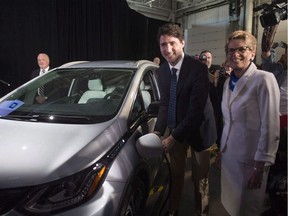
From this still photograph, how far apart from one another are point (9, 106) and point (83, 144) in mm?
1031

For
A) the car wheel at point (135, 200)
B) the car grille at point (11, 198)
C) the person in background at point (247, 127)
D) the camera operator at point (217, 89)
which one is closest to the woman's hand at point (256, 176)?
the person in background at point (247, 127)

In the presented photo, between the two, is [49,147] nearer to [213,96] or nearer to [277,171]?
[277,171]

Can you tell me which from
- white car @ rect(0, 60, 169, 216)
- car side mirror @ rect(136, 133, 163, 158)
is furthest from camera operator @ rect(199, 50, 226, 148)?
car side mirror @ rect(136, 133, 163, 158)

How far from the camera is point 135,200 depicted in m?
2.10

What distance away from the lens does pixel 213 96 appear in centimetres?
Answer: 436

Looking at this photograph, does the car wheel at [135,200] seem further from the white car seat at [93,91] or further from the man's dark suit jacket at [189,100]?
the white car seat at [93,91]

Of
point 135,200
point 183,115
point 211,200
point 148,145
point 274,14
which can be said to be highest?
point 274,14

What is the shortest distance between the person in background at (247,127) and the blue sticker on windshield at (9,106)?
165 centimetres

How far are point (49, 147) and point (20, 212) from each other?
392 millimetres

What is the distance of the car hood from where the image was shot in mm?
1502

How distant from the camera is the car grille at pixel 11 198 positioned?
1424 mm

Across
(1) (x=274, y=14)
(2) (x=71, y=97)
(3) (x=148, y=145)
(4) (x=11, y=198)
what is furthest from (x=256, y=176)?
(2) (x=71, y=97)

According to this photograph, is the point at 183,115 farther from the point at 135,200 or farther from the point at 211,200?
the point at 211,200

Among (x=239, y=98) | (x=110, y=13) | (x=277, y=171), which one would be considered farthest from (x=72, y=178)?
(x=110, y=13)
